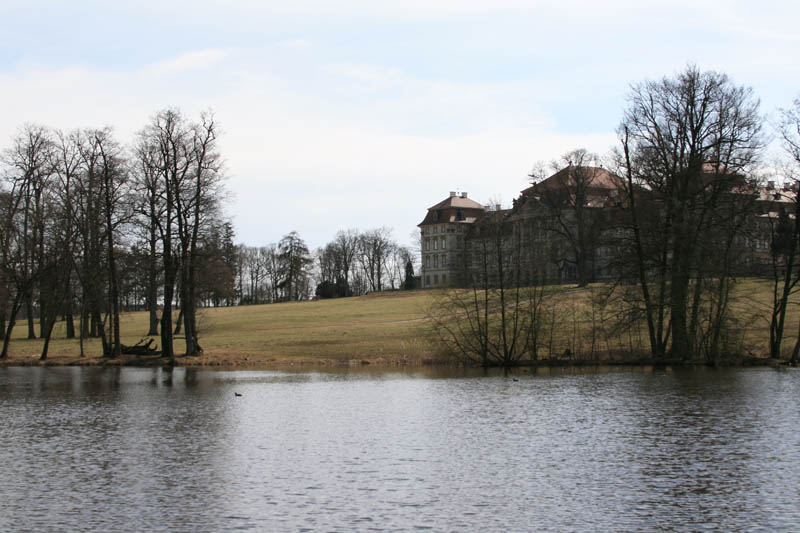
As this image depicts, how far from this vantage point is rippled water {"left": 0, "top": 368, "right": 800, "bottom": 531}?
600 inches

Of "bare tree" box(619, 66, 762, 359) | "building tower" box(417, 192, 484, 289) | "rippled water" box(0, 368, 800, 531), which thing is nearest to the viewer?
"rippled water" box(0, 368, 800, 531)

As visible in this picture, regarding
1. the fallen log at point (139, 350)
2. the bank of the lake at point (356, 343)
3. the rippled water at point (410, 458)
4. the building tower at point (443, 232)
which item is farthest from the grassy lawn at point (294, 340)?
the building tower at point (443, 232)

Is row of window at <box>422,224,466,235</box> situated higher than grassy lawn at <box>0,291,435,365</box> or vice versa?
row of window at <box>422,224,466,235</box>

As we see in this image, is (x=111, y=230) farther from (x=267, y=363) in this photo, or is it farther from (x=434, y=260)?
(x=434, y=260)

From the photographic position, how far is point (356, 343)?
58.0 metres

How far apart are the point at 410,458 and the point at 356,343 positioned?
3729 centimetres

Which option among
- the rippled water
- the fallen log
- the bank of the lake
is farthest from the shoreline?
the rippled water

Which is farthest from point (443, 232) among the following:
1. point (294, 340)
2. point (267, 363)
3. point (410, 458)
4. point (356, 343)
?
point (410, 458)

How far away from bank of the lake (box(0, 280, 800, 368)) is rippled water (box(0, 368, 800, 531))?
42.0 ft

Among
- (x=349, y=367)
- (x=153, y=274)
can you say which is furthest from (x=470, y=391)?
(x=153, y=274)

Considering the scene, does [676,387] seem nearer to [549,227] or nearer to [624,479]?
[624,479]

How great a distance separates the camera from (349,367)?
165 ft

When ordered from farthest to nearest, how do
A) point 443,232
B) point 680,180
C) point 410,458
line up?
point 443,232 < point 680,180 < point 410,458

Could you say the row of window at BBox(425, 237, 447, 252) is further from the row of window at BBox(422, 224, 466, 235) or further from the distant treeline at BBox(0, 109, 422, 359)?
the distant treeline at BBox(0, 109, 422, 359)
